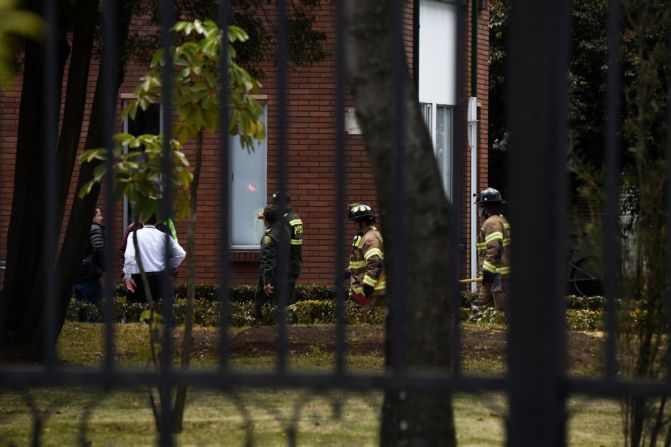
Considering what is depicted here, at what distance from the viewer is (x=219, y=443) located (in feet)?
23.1

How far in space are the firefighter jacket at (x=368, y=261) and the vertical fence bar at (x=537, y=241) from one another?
10167 millimetres

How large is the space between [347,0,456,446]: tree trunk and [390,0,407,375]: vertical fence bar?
0.29 ft

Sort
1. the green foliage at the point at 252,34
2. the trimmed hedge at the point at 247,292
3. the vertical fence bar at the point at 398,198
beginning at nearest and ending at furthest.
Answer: the vertical fence bar at the point at 398,198
the green foliage at the point at 252,34
the trimmed hedge at the point at 247,292

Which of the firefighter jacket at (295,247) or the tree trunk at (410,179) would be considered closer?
the tree trunk at (410,179)

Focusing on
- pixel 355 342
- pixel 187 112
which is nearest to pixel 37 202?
pixel 355 342

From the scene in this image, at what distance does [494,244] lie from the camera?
1421 cm

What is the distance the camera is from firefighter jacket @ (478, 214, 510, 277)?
14.2 m

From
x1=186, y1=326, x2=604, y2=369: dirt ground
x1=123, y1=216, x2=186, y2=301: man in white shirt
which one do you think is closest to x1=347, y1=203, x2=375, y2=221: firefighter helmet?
x1=186, y1=326, x2=604, y2=369: dirt ground

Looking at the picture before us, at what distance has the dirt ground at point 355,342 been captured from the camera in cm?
1181

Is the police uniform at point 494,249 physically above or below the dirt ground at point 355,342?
above

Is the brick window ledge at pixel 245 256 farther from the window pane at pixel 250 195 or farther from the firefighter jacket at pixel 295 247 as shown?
the firefighter jacket at pixel 295 247

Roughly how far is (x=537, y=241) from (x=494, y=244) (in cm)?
1142

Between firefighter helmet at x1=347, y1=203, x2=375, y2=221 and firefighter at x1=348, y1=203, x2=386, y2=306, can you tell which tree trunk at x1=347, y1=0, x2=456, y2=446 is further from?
firefighter helmet at x1=347, y1=203, x2=375, y2=221

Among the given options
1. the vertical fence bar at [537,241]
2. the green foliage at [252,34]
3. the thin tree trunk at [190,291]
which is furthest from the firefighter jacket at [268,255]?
the vertical fence bar at [537,241]
